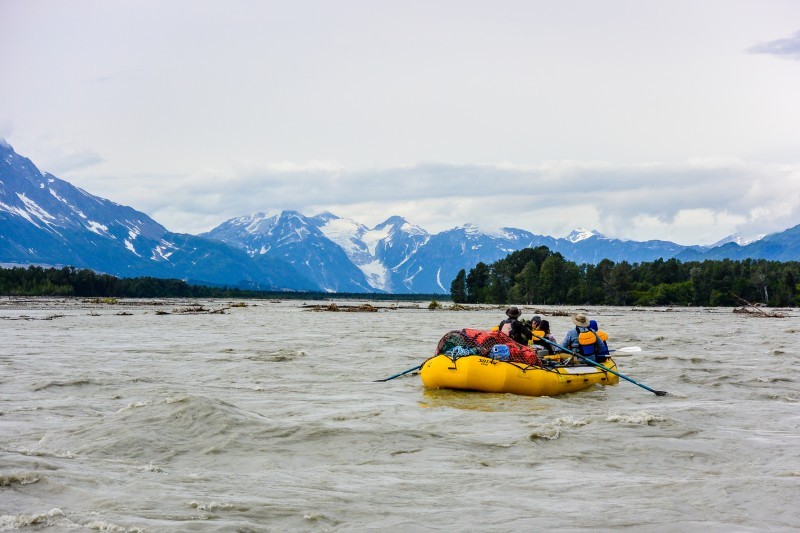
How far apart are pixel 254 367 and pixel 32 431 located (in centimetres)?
1247

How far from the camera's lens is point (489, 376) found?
19.5 meters

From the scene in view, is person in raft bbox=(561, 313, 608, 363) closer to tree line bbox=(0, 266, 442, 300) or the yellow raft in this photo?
the yellow raft

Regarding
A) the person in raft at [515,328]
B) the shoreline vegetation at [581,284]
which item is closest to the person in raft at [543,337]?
the person in raft at [515,328]

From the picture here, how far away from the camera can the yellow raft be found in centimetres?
1955

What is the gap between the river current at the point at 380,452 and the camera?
877cm

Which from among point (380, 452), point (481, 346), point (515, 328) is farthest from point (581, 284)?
point (380, 452)

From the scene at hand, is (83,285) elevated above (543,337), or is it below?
above

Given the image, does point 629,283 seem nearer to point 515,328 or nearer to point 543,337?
point 543,337

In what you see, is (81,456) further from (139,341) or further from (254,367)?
(139,341)

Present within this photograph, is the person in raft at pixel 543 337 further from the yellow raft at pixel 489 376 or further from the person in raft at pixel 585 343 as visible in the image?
the yellow raft at pixel 489 376

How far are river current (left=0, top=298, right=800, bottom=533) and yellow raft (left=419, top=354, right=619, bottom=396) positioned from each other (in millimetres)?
408

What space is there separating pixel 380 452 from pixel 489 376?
736 centimetres

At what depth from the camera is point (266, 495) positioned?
966 centimetres

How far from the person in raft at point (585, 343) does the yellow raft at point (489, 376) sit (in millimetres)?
2685
